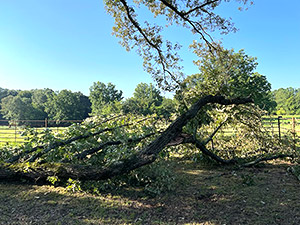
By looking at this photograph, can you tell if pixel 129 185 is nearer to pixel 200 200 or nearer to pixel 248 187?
pixel 200 200

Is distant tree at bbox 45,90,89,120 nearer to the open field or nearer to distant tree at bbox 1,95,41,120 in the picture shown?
distant tree at bbox 1,95,41,120

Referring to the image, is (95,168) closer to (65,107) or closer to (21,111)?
(65,107)

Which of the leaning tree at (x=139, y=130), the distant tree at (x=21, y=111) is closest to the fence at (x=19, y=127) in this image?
the leaning tree at (x=139, y=130)

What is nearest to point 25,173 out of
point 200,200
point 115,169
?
point 115,169

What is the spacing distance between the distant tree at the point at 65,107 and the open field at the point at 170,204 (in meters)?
44.7

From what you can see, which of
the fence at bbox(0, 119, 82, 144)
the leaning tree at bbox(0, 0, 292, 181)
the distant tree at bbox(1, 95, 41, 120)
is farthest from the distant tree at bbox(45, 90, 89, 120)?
the leaning tree at bbox(0, 0, 292, 181)

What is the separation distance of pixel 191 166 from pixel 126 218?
10.5 ft

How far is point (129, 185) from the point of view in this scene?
12.5 feet

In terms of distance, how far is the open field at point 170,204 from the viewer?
2521 mm

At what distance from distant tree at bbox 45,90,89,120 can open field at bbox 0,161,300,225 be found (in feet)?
147

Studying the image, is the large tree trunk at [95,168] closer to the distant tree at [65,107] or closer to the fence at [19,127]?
the fence at [19,127]

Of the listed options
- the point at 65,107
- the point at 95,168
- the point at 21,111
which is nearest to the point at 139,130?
the point at 95,168

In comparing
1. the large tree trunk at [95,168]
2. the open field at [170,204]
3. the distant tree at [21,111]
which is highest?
the distant tree at [21,111]

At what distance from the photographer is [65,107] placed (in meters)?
45.8
